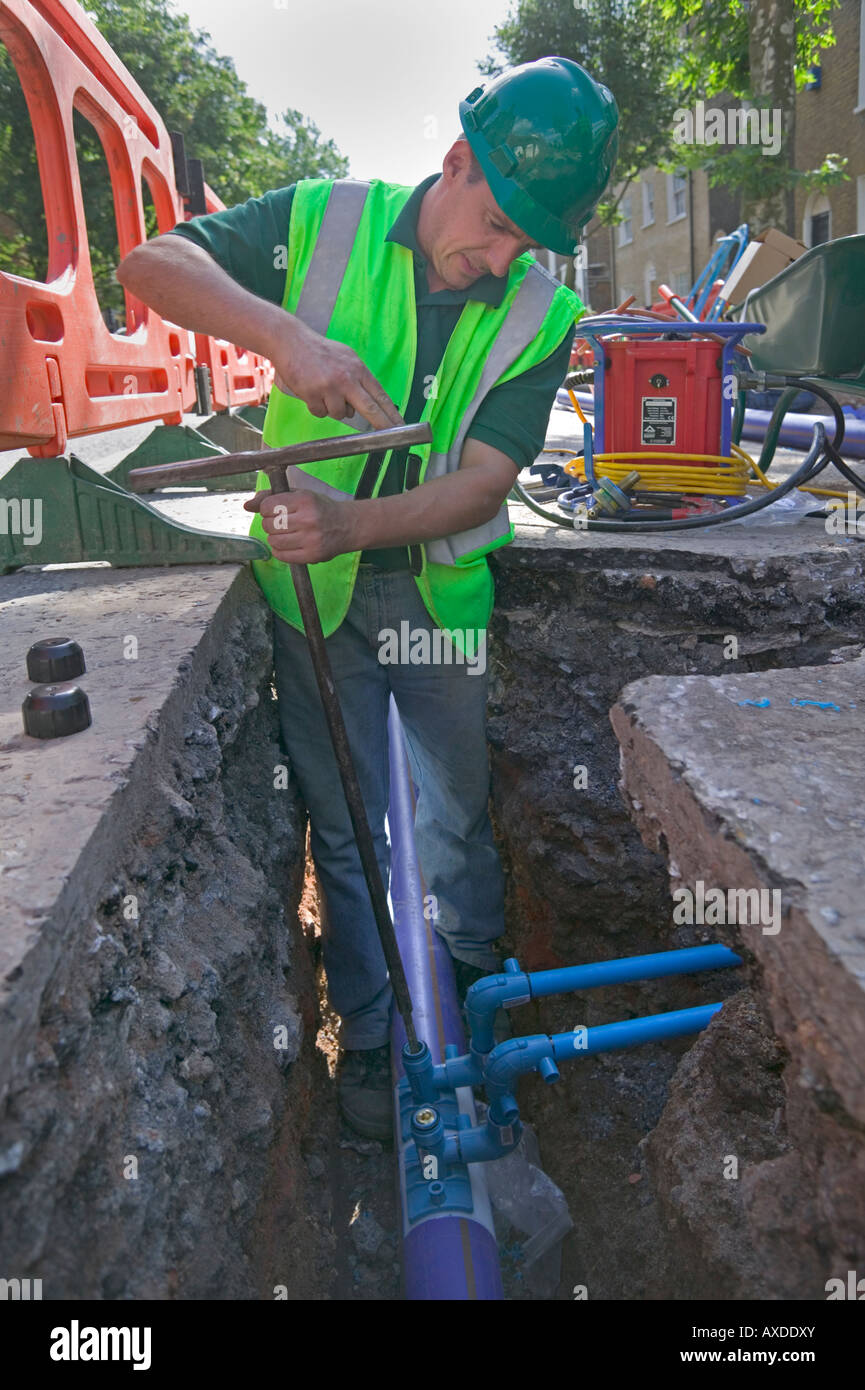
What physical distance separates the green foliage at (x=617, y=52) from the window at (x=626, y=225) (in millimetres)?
Answer: 7615

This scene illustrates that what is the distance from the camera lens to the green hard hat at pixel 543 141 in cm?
192

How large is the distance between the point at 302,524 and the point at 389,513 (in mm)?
233

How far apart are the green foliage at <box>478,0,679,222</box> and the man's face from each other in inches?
756

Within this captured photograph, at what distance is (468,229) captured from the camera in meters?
2.06

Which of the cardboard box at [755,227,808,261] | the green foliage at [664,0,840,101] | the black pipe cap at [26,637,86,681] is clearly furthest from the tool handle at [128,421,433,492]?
the green foliage at [664,0,840,101]

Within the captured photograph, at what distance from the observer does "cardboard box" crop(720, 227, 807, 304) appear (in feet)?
26.9

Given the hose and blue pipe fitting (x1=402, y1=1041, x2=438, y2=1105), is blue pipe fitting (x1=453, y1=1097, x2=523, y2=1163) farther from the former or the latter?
the hose

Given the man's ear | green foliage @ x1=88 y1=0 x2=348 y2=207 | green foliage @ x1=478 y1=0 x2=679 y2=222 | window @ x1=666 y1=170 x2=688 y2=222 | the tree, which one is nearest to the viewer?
the man's ear

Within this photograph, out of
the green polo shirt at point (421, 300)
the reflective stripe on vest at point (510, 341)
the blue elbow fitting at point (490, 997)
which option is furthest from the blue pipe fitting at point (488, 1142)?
the green polo shirt at point (421, 300)

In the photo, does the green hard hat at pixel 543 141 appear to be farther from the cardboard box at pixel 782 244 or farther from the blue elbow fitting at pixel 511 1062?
the cardboard box at pixel 782 244

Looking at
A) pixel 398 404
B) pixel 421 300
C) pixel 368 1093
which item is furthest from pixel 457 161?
pixel 368 1093

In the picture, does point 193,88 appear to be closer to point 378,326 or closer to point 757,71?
point 757,71

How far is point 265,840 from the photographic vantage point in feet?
7.46

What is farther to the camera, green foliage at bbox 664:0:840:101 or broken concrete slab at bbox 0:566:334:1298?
green foliage at bbox 664:0:840:101
